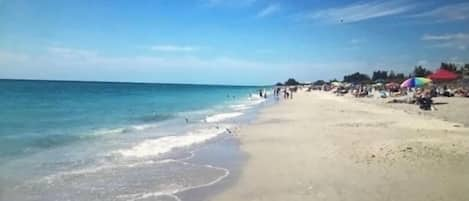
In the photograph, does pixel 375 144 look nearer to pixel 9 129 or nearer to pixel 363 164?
pixel 363 164

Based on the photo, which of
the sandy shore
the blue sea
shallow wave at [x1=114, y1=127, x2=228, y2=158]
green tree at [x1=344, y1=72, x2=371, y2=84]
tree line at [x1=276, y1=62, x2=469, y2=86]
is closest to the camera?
the sandy shore

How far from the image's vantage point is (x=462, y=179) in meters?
8.95

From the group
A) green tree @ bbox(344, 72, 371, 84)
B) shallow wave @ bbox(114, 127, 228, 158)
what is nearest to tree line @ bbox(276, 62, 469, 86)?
green tree @ bbox(344, 72, 371, 84)

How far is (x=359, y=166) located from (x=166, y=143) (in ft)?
26.1

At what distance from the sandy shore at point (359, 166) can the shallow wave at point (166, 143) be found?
207 cm

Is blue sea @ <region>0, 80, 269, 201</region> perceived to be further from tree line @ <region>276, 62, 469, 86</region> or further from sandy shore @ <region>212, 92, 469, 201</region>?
tree line @ <region>276, 62, 469, 86</region>

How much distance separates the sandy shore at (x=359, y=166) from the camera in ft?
27.3

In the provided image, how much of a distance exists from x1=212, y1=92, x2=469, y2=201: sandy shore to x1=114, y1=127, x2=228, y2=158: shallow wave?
2.07 meters

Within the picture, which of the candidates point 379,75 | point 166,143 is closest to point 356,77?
point 379,75

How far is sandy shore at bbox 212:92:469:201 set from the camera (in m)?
8.33

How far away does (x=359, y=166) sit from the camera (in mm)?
10734

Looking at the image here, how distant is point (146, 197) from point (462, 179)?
20.9 feet

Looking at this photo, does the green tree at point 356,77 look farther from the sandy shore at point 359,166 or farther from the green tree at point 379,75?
the sandy shore at point 359,166

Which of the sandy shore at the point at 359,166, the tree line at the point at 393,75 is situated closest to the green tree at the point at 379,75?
the tree line at the point at 393,75
